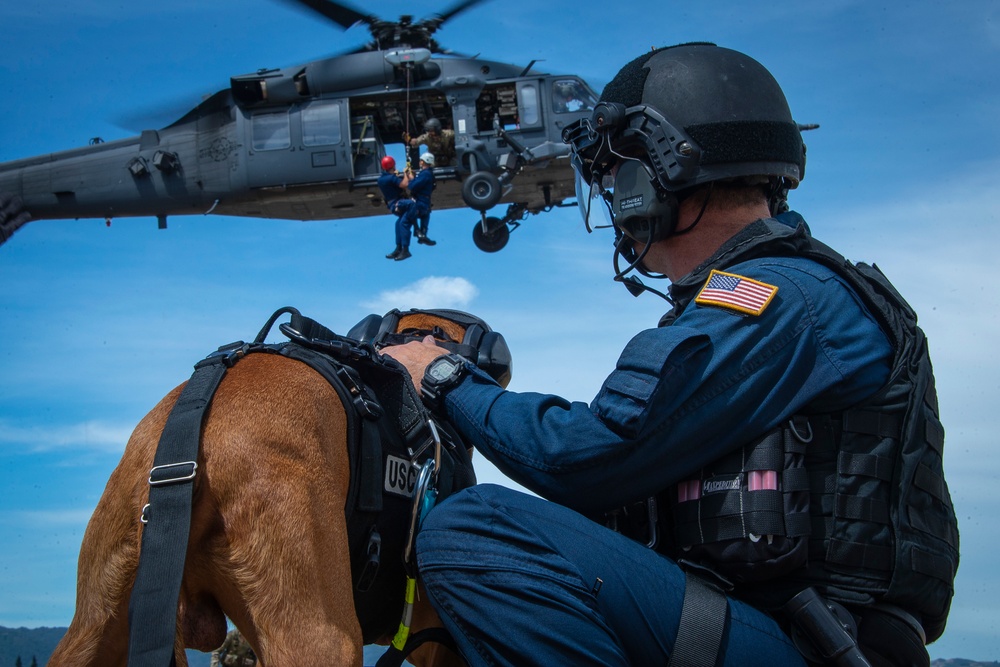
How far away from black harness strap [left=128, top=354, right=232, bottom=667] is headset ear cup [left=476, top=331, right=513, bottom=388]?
109cm

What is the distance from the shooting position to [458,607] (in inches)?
79.4

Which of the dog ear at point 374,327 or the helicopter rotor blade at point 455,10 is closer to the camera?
the dog ear at point 374,327

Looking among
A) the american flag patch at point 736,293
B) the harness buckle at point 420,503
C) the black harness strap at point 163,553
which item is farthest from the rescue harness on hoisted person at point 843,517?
the black harness strap at point 163,553

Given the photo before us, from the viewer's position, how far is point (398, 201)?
15.0 metres

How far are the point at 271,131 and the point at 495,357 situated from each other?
1412 cm

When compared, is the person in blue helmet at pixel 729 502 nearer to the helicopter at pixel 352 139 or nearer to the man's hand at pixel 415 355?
the man's hand at pixel 415 355

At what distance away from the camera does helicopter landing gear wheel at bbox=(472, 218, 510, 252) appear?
52.0 ft

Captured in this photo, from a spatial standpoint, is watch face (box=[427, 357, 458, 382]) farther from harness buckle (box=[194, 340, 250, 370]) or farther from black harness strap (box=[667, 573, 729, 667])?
black harness strap (box=[667, 573, 729, 667])

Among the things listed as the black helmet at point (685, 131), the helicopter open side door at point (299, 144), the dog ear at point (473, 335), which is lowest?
the dog ear at point (473, 335)

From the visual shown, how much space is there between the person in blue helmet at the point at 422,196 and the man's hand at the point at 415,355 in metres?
12.5

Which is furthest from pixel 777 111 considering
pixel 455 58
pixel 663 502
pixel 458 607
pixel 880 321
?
pixel 455 58


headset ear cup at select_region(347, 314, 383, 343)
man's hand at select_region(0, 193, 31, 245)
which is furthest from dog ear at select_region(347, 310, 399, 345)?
man's hand at select_region(0, 193, 31, 245)

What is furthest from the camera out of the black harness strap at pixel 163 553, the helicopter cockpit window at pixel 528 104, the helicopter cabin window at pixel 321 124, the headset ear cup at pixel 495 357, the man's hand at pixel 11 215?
the man's hand at pixel 11 215

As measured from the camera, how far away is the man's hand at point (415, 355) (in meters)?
2.45
